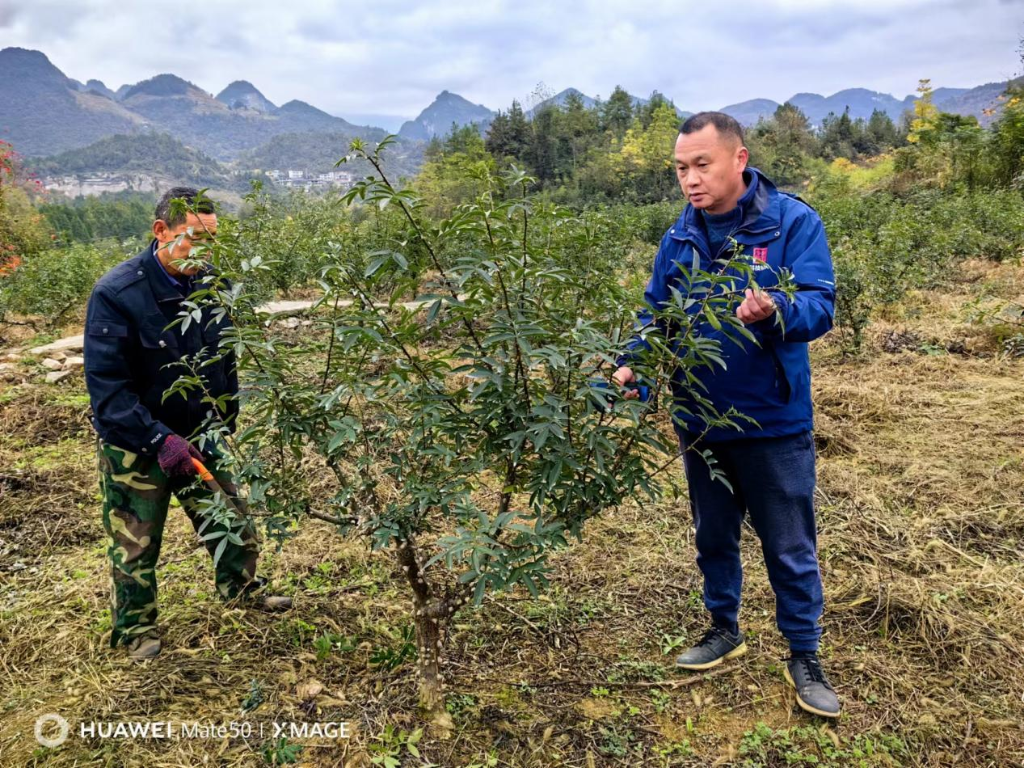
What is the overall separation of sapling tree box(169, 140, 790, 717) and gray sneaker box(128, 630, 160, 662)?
1.11 m

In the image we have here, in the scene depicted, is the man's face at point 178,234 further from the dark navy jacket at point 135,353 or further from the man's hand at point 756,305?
the man's hand at point 756,305

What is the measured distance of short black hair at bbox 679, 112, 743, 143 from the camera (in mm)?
2018

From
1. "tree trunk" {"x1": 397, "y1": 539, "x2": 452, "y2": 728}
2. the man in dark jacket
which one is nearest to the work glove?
Answer: the man in dark jacket

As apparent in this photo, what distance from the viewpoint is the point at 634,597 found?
300 cm

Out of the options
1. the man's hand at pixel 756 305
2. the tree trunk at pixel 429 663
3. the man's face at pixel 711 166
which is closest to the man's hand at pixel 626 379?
the man's hand at pixel 756 305

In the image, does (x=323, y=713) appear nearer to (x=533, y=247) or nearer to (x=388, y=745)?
(x=388, y=745)

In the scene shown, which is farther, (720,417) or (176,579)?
(176,579)

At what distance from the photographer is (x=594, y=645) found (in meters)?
2.67

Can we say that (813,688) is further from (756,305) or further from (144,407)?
(144,407)

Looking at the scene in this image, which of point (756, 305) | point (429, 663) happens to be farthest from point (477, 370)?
point (429, 663)

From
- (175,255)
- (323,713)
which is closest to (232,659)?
(323,713)

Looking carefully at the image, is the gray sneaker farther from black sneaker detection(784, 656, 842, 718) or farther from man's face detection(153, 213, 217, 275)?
black sneaker detection(784, 656, 842, 718)

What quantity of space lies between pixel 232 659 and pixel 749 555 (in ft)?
8.31

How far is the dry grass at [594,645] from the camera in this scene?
215cm
